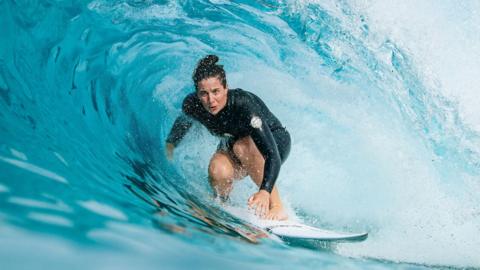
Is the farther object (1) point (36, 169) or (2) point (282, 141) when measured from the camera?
(2) point (282, 141)

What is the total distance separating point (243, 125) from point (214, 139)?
112cm

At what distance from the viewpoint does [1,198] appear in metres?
1.53

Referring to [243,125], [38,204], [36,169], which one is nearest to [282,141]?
[243,125]

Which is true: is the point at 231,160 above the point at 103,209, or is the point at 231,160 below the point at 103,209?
above

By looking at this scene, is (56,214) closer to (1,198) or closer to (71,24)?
(1,198)

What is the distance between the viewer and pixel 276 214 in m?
3.22

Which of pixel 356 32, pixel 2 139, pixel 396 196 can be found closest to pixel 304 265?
pixel 2 139

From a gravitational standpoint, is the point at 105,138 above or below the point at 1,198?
above

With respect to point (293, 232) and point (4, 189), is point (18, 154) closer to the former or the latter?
point (4, 189)

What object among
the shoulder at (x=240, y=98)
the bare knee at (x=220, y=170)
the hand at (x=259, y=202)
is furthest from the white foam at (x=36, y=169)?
the shoulder at (x=240, y=98)

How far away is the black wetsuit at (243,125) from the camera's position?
3023mm

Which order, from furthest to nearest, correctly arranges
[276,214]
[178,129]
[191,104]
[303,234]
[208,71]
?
[178,129] → [191,104] → [276,214] → [208,71] → [303,234]

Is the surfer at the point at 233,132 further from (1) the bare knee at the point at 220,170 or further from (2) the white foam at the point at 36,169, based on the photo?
(2) the white foam at the point at 36,169

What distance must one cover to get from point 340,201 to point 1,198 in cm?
361
